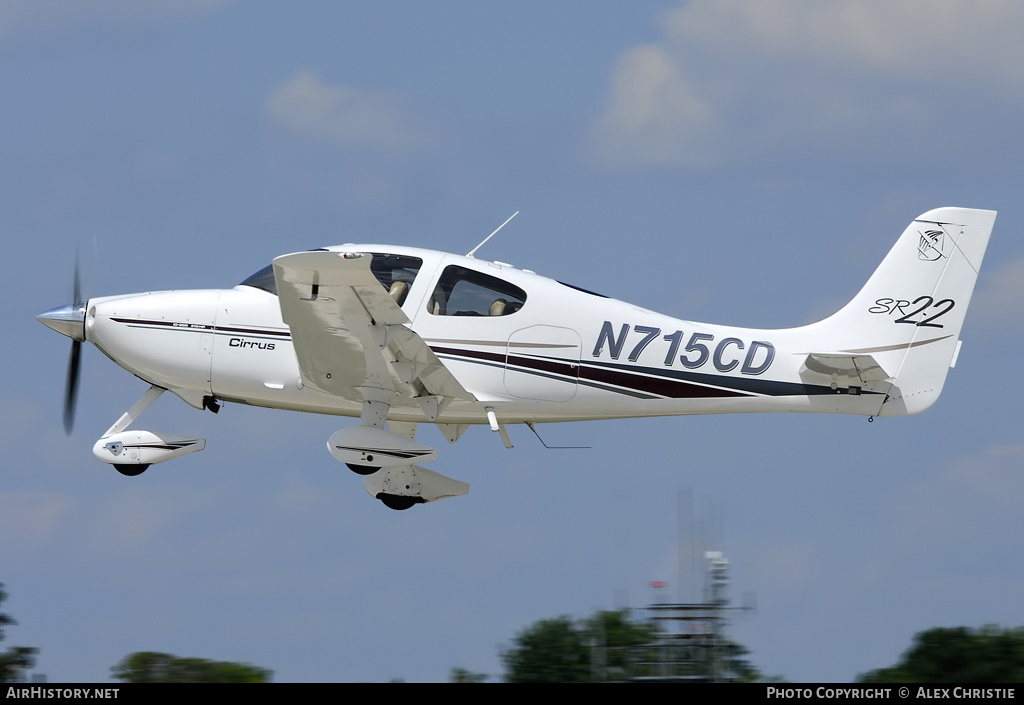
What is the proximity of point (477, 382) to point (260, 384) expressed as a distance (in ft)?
7.03

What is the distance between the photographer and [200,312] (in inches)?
529

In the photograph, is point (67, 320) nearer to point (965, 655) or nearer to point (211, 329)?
point (211, 329)

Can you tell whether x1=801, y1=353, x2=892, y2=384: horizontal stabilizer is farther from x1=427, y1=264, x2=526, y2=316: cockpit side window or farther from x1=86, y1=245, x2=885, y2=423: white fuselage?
x1=427, y1=264, x2=526, y2=316: cockpit side window

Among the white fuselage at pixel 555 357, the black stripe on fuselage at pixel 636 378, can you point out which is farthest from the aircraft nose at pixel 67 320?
the black stripe on fuselage at pixel 636 378

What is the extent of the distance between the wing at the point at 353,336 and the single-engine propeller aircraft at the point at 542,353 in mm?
27

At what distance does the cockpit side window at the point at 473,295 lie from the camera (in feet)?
42.5

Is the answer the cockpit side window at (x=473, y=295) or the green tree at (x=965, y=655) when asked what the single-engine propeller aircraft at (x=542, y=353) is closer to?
the cockpit side window at (x=473, y=295)

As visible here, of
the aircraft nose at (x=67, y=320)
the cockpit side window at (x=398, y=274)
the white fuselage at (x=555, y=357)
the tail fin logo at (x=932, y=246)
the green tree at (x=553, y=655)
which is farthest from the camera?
the green tree at (x=553, y=655)

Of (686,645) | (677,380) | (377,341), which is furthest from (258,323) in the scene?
(686,645)

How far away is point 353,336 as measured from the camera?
1242 cm

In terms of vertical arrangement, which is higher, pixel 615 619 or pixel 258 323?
pixel 258 323

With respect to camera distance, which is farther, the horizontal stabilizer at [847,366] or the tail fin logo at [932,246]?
the tail fin logo at [932,246]
